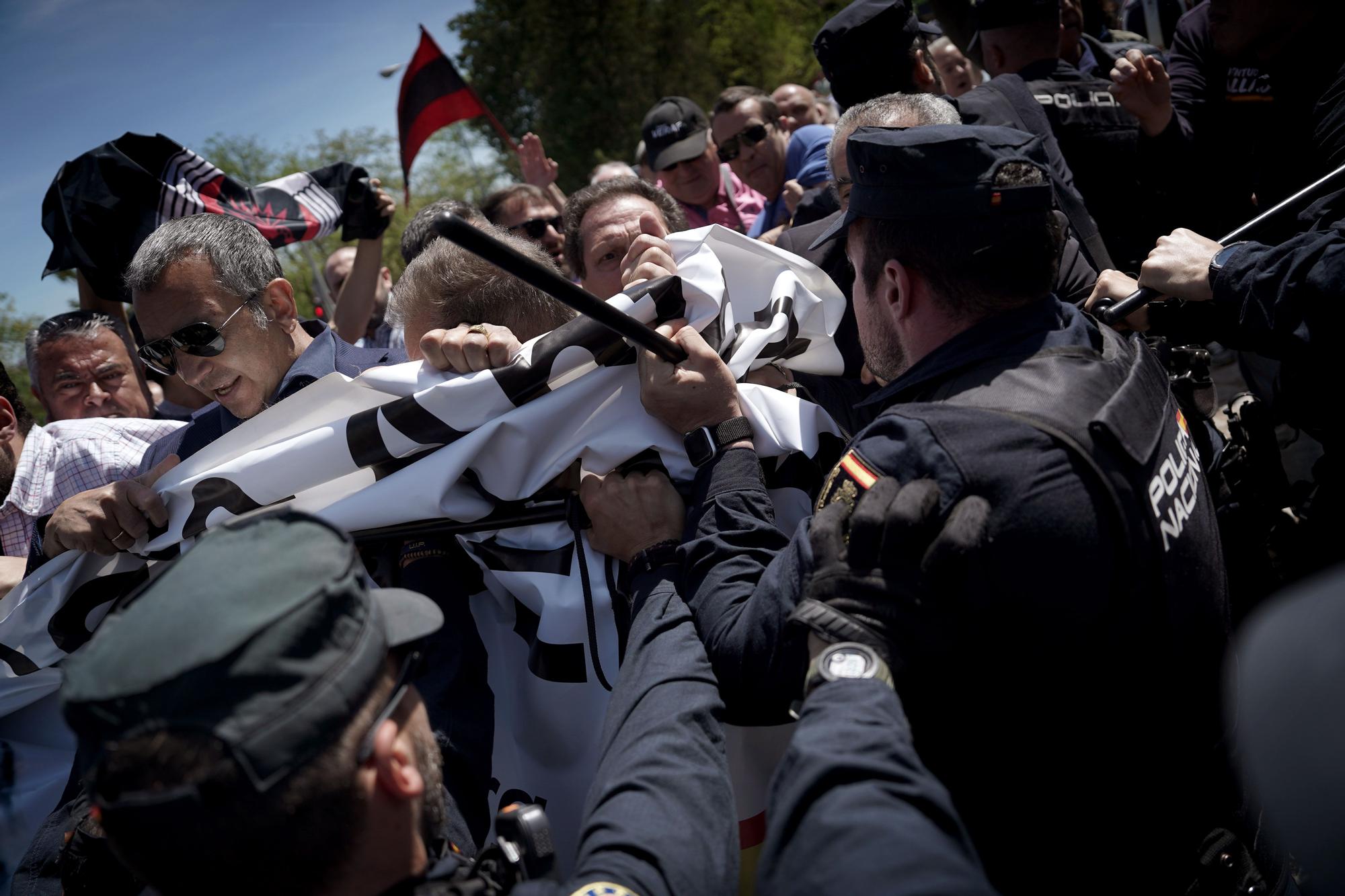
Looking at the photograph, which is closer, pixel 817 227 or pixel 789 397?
pixel 789 397

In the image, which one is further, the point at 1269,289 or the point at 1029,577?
the point at 1269,289

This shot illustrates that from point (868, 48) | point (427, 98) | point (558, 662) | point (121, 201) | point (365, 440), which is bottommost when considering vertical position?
point (558, 662)

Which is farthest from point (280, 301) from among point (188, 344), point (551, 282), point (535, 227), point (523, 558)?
point (535, 227)

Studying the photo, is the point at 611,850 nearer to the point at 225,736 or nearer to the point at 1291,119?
the point at 225,736

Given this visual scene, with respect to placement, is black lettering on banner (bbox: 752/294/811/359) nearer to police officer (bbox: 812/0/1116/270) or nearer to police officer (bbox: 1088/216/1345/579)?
police officer (bbox: 1088/216/1345/579)

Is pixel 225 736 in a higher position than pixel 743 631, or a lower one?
higher

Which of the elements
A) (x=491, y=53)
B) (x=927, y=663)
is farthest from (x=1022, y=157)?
(x=491, y=53)

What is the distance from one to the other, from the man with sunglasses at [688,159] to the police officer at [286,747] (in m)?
4.52

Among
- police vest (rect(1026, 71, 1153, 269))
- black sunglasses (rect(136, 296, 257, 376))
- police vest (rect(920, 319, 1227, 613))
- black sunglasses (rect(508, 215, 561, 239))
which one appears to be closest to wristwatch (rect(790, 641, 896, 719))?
police vest (rect(920, 319, 1227, 613))

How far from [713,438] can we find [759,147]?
3.80 m

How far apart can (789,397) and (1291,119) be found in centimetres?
199

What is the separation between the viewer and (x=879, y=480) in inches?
62.1

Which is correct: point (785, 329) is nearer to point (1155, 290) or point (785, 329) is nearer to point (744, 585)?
point (744, 585)

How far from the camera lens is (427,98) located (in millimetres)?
6602
